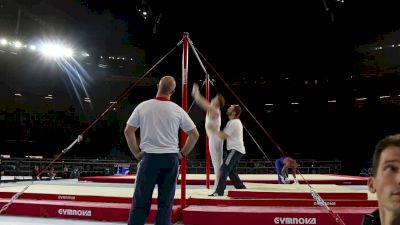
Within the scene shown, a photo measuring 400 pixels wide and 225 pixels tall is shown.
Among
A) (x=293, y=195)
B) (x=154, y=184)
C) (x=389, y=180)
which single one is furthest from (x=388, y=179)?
(x=293, y=195)

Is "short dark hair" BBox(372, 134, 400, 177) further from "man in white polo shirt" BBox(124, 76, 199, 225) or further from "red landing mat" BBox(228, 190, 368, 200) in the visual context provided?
"red landing mat" BBox(228, 190, 368, 200)

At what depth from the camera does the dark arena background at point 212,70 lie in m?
14.3

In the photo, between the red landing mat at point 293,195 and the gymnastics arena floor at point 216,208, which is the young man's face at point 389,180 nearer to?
the gymnastics arena floor at point 216,208

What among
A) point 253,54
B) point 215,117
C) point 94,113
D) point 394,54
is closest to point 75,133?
point 94,113

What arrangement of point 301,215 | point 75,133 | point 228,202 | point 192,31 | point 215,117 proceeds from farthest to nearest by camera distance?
point 75,133 → point 192,31 → point 215,117 → point 228,202 → point 301,215

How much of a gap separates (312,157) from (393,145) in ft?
52.4

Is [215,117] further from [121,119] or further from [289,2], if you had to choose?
[121,119]

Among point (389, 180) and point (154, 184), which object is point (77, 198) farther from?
point (389, 180)

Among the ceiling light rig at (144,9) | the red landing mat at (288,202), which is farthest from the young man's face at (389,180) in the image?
the ceiling light rig at (144,9)

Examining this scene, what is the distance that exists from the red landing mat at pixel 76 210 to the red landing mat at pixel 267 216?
0.87 ft

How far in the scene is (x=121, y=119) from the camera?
57.3 feet

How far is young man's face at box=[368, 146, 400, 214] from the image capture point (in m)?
0.93

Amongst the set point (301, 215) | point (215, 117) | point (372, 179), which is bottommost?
point (301, 215)

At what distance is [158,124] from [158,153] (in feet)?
0.77
